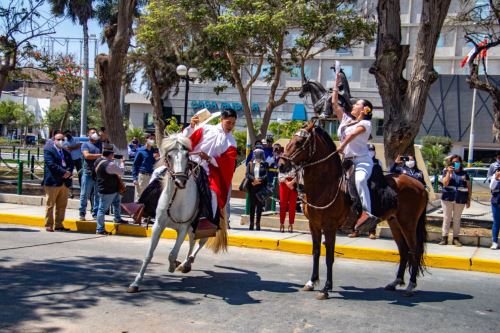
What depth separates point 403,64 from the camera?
1513cm

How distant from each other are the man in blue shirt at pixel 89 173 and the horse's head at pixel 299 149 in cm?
716

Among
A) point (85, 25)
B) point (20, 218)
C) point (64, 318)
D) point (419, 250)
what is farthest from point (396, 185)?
point (85, 25)

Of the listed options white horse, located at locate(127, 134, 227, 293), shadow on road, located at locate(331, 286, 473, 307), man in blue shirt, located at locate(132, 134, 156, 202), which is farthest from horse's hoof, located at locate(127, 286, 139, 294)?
man in blue shirt, located at locate(132, 134, 156, 202)

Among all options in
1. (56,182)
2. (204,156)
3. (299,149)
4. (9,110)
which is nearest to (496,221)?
(299,149)

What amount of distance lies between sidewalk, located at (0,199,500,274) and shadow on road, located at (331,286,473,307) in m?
2.54

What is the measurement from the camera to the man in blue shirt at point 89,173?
14.1 meters

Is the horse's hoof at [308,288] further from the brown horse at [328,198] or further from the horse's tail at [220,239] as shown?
the horse's tail at [220,239]

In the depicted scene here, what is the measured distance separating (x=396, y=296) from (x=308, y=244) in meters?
3.74

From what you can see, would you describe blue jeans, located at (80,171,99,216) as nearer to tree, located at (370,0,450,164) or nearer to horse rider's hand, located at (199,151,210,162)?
horse rider's hand, located at (199,151,210,162)

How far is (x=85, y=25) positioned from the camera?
4800cm

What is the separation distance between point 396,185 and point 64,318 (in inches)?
199

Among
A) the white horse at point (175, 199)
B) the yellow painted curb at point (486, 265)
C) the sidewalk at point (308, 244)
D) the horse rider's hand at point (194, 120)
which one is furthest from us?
the sidewalk at point (308, 244)

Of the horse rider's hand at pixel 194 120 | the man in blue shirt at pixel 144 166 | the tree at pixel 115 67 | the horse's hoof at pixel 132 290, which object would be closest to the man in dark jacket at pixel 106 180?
the man in blue shirt at pixel 144 166

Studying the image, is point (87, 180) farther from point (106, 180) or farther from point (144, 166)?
point (144, 166)
